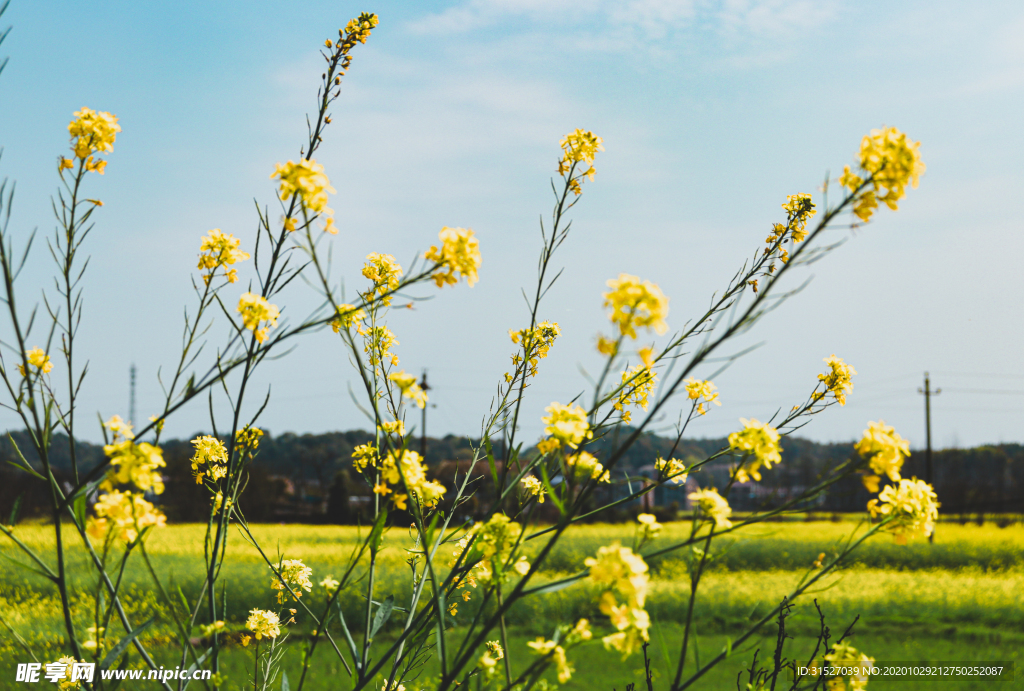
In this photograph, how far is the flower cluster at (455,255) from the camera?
140cm

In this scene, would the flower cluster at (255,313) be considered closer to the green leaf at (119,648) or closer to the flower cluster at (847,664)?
the green leaf at (119,648)

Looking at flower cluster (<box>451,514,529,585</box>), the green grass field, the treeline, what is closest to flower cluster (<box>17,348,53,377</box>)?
flower cluster (<box>451,514,529,585</box>)

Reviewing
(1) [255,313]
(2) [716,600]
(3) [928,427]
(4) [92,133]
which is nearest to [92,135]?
(4) [92,133]

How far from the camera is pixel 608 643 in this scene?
3.92 feet

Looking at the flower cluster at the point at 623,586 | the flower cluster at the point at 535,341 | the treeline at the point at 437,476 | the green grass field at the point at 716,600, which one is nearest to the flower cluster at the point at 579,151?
the flower cluster at the point at 535,341

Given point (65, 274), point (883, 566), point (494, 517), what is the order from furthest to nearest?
point (883, 566)
point (65, 274)
point (494, 517)

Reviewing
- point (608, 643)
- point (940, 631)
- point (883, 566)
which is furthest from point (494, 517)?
point (883, 566)

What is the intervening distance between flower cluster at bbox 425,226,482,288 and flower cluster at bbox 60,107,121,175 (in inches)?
39.2

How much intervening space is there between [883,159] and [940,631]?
12576 mm

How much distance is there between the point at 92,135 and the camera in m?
1.71

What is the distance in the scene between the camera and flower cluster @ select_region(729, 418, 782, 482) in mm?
1311

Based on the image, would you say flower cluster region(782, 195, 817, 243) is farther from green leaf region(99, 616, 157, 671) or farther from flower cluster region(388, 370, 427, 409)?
green leaf region(99, 616, 157, 671)

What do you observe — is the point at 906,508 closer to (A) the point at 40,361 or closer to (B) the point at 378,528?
(B) the point at 378,528

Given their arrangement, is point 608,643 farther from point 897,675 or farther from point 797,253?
point 897,675
